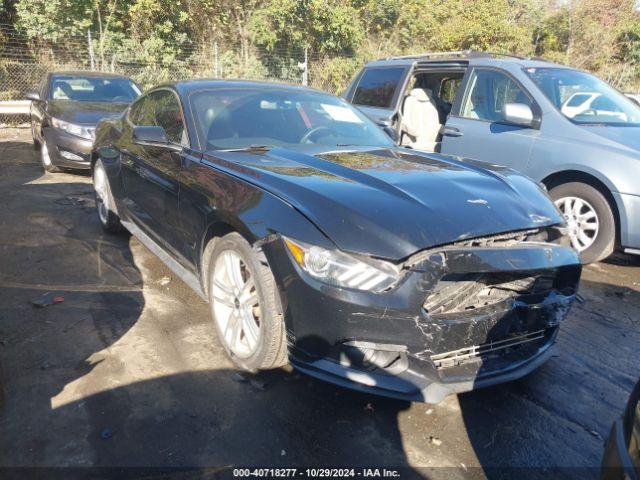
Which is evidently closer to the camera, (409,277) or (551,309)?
(409,277)

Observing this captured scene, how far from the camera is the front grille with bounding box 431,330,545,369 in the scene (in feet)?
7.57

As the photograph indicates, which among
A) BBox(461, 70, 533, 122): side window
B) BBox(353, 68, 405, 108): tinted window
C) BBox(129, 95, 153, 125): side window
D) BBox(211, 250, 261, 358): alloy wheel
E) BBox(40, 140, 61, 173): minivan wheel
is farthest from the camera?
BBox(40, 140, 61, 173): minivan wheel

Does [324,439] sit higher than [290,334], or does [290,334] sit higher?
[290,334]

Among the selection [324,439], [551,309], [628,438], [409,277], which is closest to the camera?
[628,438]

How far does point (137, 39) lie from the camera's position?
1634cm

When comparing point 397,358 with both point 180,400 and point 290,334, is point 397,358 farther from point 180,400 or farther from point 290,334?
point 180,400

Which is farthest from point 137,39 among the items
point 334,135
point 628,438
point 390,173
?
point 628,438

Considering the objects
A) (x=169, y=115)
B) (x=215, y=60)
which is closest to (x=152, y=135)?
(x=169, y=115)

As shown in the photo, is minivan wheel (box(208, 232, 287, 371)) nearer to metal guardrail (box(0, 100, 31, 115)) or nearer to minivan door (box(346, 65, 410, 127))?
minivan door (box(346, 65, 410, 127))

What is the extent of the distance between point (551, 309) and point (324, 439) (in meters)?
1.30

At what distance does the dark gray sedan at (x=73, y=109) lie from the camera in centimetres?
749

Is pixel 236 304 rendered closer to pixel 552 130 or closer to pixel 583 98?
pixel 552 130

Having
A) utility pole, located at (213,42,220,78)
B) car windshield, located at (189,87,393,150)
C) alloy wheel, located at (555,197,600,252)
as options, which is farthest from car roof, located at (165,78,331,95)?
utility pole, located at (213,42,220,78)

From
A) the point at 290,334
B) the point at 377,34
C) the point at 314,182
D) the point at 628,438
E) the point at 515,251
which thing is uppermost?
the point at 377,34
